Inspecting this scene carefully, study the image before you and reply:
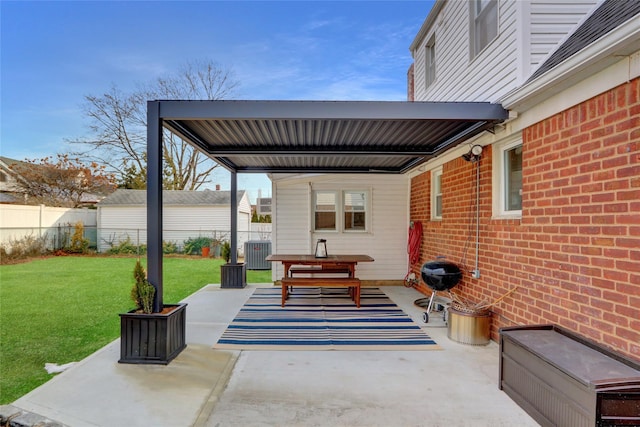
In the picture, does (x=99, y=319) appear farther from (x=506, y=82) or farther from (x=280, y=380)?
(x=506, y=82)

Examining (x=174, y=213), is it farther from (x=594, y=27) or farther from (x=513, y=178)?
(x=594, y=27)

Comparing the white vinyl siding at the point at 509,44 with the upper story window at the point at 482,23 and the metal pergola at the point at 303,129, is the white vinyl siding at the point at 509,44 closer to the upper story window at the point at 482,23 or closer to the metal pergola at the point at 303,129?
the upper story window at the point at 482,23

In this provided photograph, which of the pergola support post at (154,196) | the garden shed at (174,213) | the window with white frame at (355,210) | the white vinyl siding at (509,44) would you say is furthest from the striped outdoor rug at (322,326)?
the garden shed at (174,213)

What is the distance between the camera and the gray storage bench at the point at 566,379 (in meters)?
2.06

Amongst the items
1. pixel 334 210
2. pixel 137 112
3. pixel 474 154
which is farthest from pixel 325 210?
pixel 137 112

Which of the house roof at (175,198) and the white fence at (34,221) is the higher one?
the house roof at (175,198)

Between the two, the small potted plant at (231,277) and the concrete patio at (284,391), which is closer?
the concrete patio at (284,391)

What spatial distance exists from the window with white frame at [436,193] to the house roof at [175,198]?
42.5 ft

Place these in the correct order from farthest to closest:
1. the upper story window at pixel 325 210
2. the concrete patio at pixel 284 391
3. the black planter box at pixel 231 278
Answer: the upper story window at pixel 325 210 → the black planter box at pixel 231 278 → the concrete patio at pixel 284 391

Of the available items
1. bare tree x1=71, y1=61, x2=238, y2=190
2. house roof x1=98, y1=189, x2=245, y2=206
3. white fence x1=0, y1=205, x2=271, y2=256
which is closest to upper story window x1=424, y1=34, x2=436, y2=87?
white fence x1=0, y1=205, x2=271, y2=256

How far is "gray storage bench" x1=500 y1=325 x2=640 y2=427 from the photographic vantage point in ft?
6.75

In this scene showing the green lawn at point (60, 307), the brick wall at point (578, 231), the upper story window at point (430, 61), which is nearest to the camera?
the brick wall at point (578, 231)

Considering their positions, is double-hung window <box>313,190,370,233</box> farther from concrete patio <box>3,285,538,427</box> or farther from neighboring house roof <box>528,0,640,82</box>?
neighboring house roof <box>528,0,640,82</box>

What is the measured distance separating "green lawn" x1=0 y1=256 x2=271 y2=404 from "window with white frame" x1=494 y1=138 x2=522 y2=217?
213 inches
